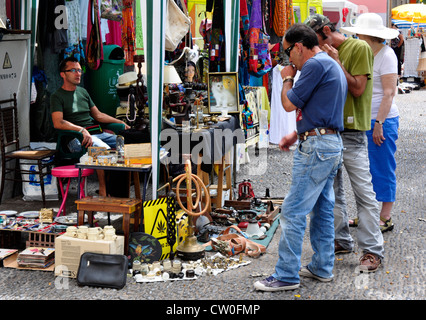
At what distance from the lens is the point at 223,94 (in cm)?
707

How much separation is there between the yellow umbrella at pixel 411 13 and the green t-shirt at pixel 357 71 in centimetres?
1532

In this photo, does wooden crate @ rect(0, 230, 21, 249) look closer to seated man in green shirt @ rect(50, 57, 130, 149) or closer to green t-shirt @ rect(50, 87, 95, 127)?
seated man in green shirt @ rect(50, 57, 130, 149)

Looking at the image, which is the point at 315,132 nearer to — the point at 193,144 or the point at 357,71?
the point at 357,71

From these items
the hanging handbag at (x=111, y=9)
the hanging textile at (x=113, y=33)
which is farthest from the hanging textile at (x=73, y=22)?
the hanging textile at (x=113, y=33)

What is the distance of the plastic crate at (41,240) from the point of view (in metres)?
4.93

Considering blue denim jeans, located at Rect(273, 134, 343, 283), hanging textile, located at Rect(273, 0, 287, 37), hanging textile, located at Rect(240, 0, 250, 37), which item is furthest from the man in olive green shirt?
hanging textile, located at Rect(273, 0, 287, 37)

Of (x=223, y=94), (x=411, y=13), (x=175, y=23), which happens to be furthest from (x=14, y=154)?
(x=411, y=13)

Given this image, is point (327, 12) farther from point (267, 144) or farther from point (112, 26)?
point (112, 26)

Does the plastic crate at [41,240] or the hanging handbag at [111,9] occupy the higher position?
the hanging handbag at [111,9]

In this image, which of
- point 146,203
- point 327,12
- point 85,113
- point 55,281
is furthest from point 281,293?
point 327,12

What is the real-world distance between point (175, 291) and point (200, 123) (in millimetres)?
2445

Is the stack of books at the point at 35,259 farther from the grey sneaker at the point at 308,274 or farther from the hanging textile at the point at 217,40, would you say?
the hanging textile at the point at 217,40

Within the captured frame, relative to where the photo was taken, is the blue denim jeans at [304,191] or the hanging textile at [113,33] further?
the hanging textile at [113,33]

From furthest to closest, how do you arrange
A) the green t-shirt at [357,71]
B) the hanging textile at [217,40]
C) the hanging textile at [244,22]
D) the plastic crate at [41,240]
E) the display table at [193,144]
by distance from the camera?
the hanging textile at [244,22] < the hanging textile at [217,40] < the display table at [193,144] < the plastic crate at [41,240] < the green t-shirt at [357,71]
